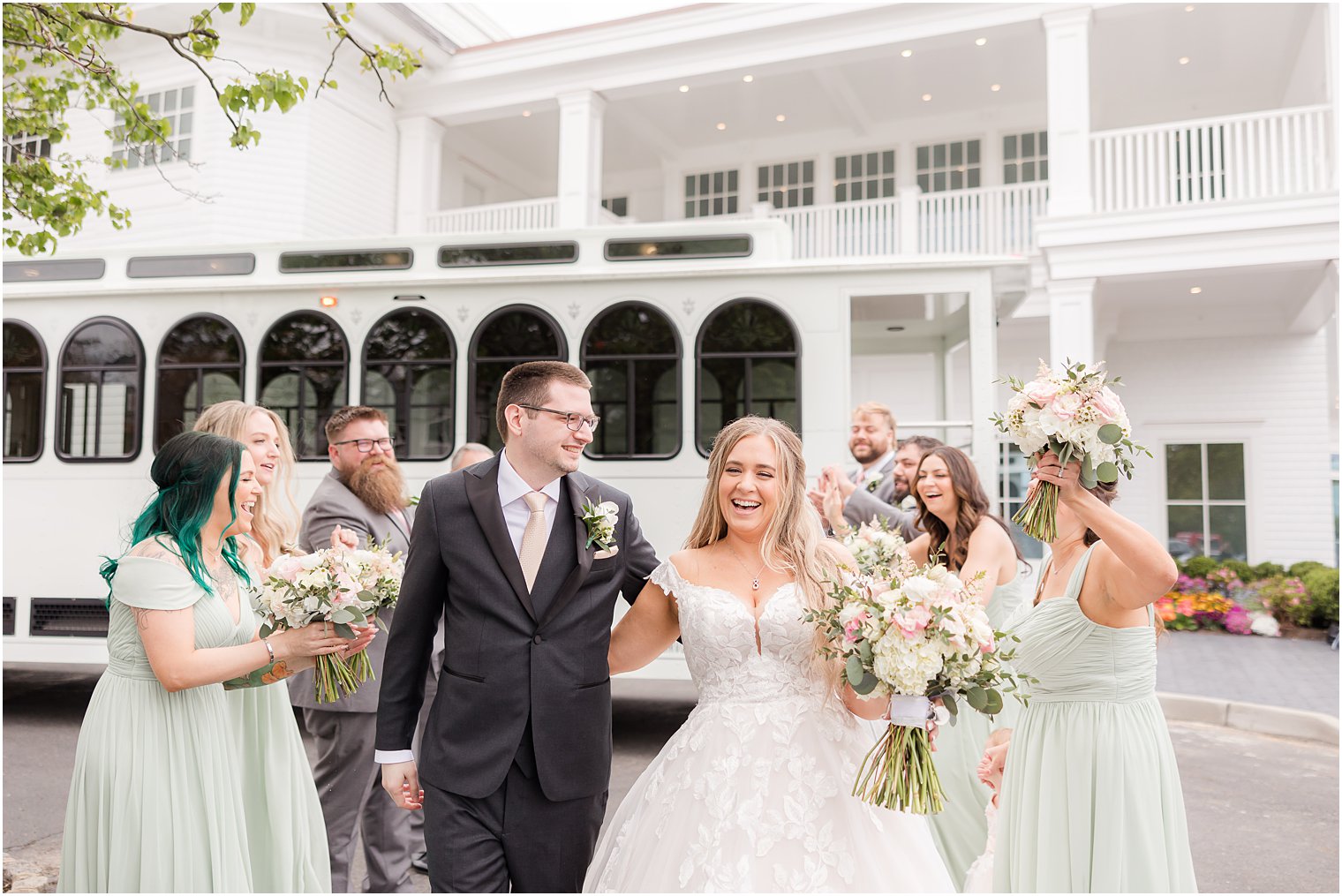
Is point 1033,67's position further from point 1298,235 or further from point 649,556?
point 649,556

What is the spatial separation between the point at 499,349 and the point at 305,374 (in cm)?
160

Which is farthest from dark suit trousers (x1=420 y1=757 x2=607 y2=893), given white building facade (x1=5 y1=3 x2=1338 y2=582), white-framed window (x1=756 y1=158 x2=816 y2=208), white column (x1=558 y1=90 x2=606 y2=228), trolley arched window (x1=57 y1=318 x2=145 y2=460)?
white-framed window (x1=756 y1=158 x2=816 y2=208)

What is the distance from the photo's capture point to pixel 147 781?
2719 millimetres

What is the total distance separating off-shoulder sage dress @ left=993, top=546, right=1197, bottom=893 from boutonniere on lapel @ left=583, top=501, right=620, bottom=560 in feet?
4.47

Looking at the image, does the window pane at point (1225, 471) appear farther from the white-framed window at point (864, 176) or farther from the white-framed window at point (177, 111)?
the white-framed window at point (177, 111)

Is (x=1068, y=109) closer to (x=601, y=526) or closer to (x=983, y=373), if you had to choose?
(x=983, y=373)

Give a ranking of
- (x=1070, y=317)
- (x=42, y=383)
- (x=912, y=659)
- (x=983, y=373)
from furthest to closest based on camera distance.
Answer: (x=1070, y=317), (x=42, y=383), (x=983, y=373), (x=912, y=659)

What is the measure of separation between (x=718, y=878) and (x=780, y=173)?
16.4 meters

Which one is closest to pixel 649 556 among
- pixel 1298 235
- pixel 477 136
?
pixel 1298 235

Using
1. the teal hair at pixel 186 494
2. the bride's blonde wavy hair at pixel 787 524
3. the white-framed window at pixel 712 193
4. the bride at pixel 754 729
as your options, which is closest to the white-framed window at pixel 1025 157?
the white-framed window at pixel 712 193

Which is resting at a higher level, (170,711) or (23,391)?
(23,391)

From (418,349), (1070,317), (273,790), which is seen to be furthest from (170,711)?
(1070,317)

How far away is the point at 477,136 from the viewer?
18125 millimetres

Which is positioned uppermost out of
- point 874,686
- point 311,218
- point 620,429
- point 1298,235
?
point 311,218
